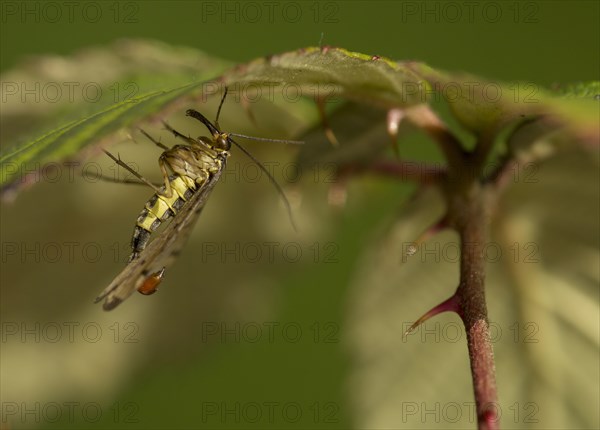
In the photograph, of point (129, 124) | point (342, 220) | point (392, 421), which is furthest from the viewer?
point (342, 220)

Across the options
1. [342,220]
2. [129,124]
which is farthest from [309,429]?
[129,124]

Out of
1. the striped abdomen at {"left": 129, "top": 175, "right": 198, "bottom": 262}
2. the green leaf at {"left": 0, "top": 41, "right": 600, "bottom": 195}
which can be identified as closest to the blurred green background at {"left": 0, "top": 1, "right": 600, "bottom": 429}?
the green leaf at {"left": 0, "top": 41, "right": 600, "bottom": 195}

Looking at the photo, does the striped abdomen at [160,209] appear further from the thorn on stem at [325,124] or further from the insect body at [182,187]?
the thorn on stem at [325,124]

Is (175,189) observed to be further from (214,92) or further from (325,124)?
(214,92)

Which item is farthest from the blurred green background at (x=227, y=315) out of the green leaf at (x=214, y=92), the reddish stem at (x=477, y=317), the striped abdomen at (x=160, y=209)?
the reddish stem at (x=477, y=317)

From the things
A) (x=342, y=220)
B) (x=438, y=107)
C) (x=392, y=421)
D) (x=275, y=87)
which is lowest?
(x=392, y=421)

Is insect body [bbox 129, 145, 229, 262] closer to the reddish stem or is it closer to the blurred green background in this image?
the blurred green background

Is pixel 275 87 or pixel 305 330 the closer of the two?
pixel 275 87

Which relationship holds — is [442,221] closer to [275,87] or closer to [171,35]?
[275,87]
